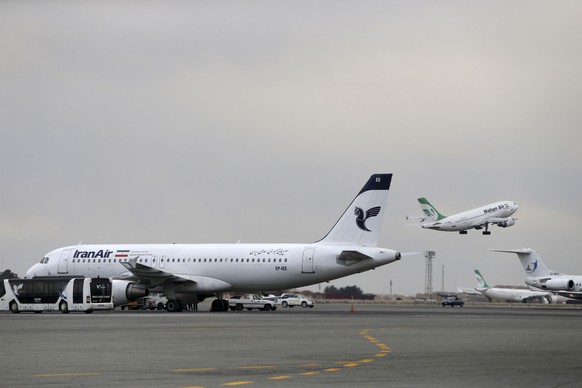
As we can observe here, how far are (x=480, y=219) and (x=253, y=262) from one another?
68023mm

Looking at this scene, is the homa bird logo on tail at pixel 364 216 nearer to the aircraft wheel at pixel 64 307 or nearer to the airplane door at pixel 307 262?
the airplane door at pixel 307 262

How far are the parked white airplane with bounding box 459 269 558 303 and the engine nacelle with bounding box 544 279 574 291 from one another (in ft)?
136

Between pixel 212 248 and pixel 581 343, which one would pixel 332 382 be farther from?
pixel 212 248

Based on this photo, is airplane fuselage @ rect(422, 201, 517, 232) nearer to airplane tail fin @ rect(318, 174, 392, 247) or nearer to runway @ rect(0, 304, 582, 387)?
airplane tail fin @ rect(318, 174, 392, 247)

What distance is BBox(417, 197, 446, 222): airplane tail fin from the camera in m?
137

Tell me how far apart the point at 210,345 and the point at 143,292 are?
4108cm

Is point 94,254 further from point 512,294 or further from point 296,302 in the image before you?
point 512,294

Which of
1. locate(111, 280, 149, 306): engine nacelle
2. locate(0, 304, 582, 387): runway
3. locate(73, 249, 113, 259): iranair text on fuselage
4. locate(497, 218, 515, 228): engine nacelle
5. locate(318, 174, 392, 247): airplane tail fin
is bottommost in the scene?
locate(0, 304, 582, 387): runway

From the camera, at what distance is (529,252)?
118312mm

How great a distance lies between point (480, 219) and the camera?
5113 inches

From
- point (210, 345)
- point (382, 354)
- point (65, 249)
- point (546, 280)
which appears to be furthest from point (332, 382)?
point (546, 280)

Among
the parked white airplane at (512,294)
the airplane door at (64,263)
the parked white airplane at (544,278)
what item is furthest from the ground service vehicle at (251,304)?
the parked white airplane at (512,294)

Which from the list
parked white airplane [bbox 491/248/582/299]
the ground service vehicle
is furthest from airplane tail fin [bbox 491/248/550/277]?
the ground service vehicle

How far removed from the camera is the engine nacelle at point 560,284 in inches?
4107
